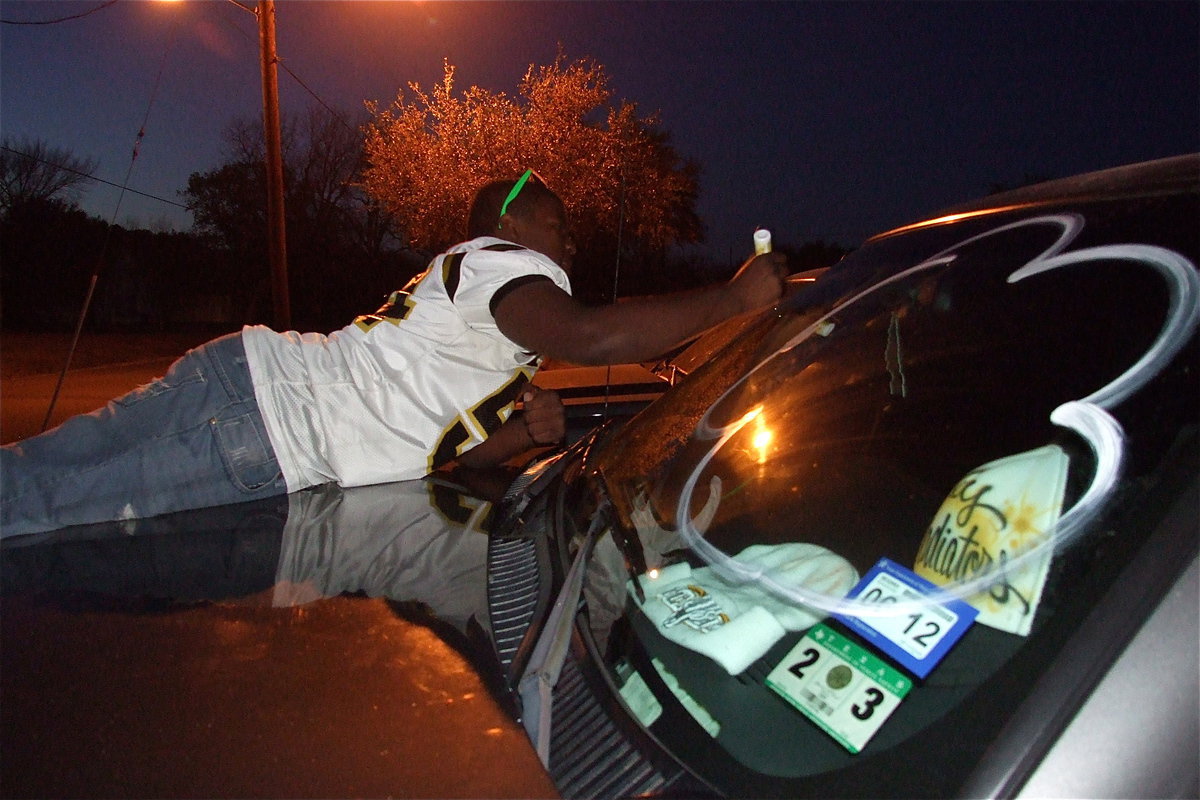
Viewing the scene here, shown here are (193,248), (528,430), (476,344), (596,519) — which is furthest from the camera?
(193,248)

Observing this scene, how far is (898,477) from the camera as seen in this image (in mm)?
1770

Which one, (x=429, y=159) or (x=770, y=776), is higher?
(x=429, y=159)

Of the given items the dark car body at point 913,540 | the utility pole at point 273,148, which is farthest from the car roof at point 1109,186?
the utility pole at point 273,148

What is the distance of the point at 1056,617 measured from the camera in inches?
37.9

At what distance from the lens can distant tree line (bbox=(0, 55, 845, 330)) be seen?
16406 mm

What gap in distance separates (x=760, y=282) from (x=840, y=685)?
115 centimetres

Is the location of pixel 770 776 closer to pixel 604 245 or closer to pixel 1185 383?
pixel 1185 383

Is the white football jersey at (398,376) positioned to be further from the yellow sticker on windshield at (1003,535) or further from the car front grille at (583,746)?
the yellow sticker on windshield at (1003,535)

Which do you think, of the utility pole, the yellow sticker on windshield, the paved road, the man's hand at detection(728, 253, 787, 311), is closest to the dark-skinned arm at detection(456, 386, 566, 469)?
the man's hand at detection(728, 253, 787, 311)

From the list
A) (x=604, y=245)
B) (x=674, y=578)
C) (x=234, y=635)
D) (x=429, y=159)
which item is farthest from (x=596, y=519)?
(x=604, y=245)

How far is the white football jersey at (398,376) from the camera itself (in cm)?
227

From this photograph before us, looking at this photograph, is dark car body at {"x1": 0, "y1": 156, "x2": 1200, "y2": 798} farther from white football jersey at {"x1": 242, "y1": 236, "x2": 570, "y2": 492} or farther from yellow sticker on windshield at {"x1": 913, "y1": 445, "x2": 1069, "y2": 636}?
white football jersey at {"x1": 242, "y1": 236, "x2": 570, "y2": 492}

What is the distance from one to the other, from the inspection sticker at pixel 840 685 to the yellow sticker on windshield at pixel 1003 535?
0.51ft

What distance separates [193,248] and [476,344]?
28170mm
